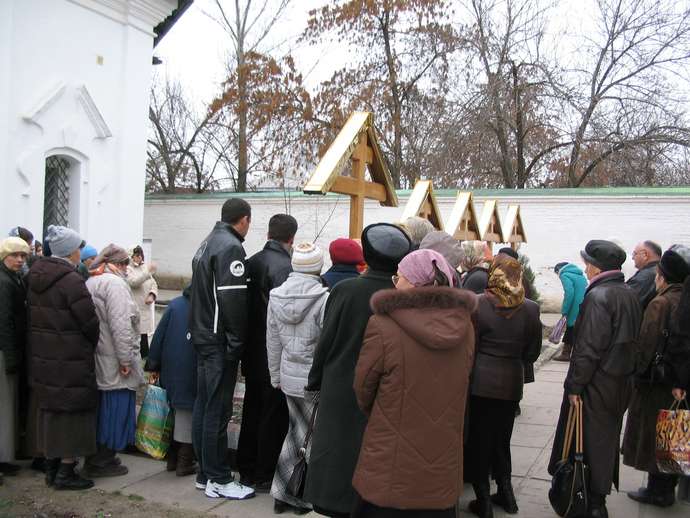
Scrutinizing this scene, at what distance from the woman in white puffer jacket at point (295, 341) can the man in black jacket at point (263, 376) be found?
Answer: 39 centimetres

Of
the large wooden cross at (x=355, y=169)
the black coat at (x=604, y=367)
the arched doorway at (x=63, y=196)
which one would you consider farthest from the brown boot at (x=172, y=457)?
the arched doorway at (x=63, y=196)

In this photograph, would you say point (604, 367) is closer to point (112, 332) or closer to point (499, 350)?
point (499, 350)

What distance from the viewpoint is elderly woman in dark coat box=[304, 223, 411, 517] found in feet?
10.5

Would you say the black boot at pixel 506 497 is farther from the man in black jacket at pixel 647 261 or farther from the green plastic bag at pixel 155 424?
the green plastic bag at pixel 155 424

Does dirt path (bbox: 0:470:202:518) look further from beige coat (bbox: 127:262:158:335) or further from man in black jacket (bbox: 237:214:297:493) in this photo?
beige coat (bbox: 127:262:158:335)

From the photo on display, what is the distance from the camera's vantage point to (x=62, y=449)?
14.6 feet

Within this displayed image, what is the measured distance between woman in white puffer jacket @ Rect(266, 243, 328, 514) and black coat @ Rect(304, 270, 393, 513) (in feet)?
2.59

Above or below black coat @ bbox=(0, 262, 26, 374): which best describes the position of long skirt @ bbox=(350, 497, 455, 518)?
below

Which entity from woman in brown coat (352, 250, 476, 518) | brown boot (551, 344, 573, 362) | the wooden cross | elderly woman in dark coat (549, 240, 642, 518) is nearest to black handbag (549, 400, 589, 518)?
elderly woman in dark coat (549, 240, 642, 518)

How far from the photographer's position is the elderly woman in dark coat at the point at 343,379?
125 inches

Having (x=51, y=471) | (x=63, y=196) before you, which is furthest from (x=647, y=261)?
(x=63, y=196)

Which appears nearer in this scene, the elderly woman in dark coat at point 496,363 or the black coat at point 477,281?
the elderly woman in dark coat at point 496,363

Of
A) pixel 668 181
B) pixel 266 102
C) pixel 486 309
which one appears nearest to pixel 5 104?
pixel 486 309

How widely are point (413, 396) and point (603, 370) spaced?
6.02 feet
